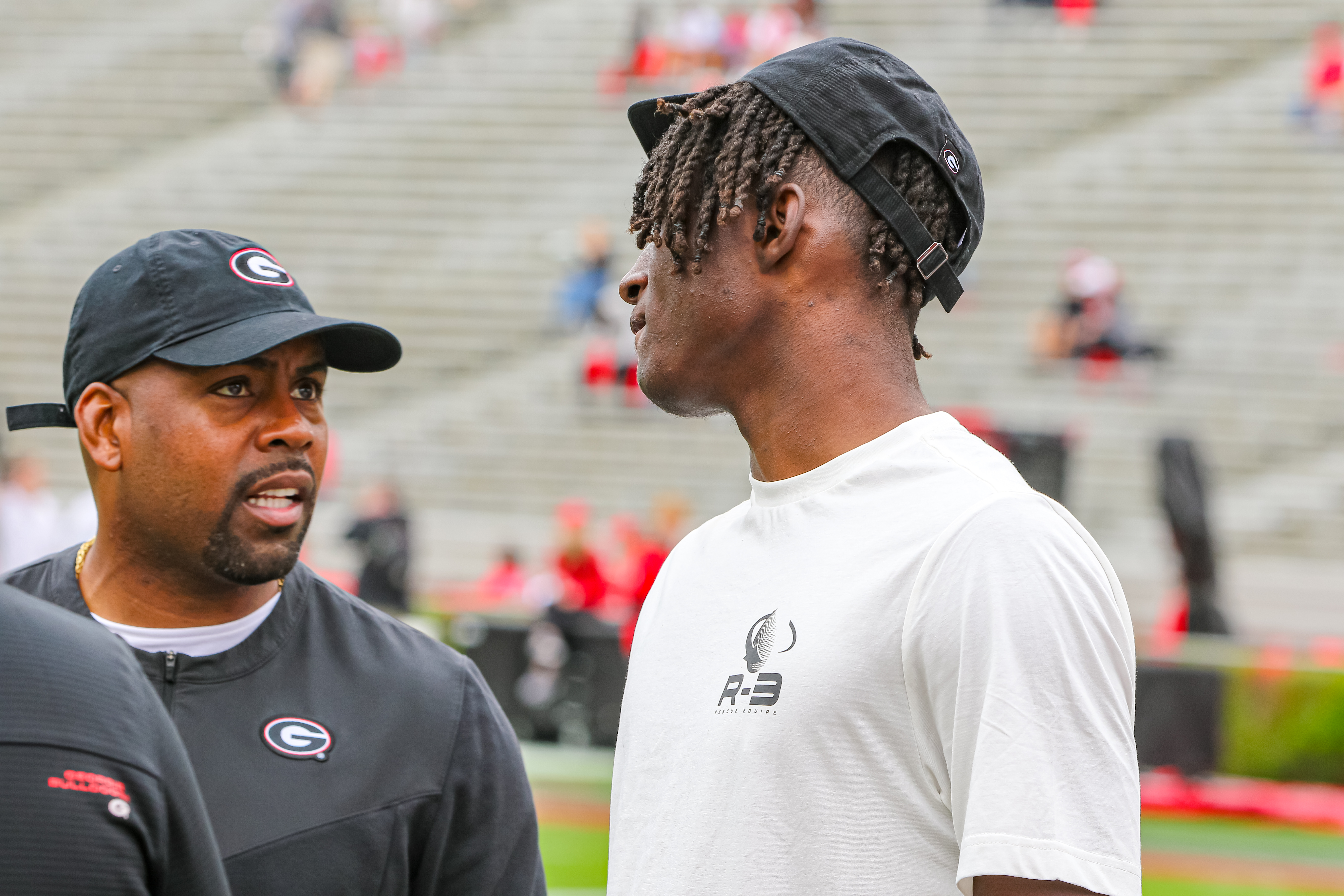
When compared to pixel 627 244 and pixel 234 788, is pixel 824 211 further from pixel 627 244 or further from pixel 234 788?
pixel 627 244

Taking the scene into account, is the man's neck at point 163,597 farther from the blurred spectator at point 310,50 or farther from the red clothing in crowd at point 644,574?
the blurred spectator at point 310,50

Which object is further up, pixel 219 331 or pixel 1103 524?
pixel 219 331

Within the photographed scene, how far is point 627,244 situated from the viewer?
20078 mm

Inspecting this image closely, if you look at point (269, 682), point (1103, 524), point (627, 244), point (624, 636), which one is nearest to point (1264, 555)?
point (1103, 524)

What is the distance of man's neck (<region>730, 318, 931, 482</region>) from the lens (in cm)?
202

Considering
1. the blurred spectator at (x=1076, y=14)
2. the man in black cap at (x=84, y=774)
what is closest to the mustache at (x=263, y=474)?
the man in black cap at (x=84, y=774)

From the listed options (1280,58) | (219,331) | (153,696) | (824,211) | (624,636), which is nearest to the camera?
(153,696)

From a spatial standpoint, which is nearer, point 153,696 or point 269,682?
point 153,696

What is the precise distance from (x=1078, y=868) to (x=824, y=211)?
859 millimetres

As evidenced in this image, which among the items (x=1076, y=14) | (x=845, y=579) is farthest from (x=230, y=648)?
(x=1076, y=14)

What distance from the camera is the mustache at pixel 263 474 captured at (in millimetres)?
2645

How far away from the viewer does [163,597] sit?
263 cm

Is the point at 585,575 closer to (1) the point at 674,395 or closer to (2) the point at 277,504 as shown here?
(2) the point at 277,504

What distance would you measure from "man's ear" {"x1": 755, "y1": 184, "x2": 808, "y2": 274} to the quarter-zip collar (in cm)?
108
